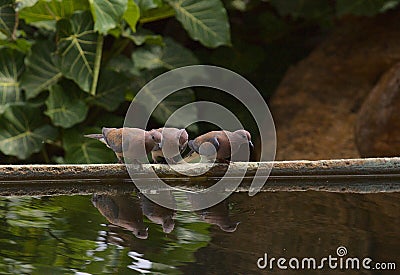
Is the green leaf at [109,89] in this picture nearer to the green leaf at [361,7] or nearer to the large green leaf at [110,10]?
the large green leaf at [110,10]

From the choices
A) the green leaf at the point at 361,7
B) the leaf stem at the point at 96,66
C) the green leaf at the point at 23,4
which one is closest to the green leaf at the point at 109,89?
the leaf stem at the point at 96,66

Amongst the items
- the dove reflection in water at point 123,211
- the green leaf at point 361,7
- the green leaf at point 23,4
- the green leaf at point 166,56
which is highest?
the green leaf at point 23,4

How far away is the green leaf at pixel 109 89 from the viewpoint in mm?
3789

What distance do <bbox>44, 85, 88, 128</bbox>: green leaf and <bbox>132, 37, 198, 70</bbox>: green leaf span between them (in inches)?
18.5

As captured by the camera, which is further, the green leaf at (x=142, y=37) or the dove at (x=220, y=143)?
the green leaf at (x=142, y=37)

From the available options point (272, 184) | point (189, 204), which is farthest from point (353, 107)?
point (189, 204)

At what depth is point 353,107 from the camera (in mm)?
4297

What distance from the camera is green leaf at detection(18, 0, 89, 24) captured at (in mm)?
3438

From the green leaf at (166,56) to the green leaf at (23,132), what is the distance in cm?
64

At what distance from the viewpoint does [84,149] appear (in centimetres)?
366

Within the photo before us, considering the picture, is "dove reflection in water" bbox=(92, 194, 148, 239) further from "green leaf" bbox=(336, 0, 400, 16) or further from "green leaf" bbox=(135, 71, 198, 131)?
"green leaf" bbox=(336, 0, 400, 16)

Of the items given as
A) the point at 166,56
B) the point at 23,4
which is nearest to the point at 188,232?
the point at 23,4

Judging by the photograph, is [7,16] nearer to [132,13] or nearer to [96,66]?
[96,66]

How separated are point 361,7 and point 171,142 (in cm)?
266
